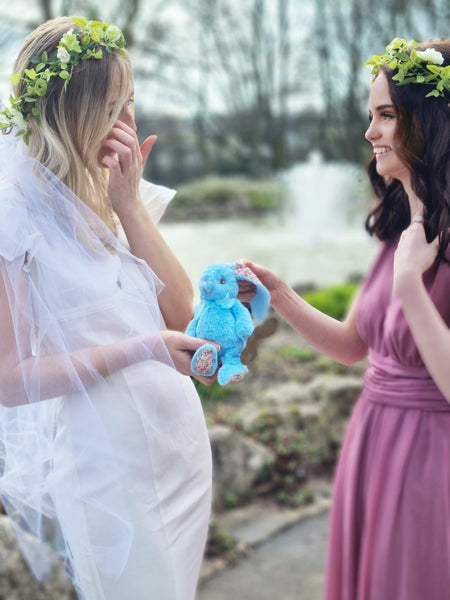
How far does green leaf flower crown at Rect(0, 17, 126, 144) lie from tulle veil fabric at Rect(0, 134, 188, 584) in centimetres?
6

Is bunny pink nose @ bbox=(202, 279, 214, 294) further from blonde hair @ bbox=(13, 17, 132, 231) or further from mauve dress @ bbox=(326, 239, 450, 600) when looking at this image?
mauve dress @ bbox=(326, 239, 450, 600)

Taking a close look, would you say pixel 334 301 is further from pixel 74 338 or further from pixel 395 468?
pixel 74 338

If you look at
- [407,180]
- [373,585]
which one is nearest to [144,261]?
[407,180]

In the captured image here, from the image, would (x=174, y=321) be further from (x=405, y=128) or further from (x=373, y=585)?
(x=373, y=585)

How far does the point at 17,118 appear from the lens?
142cm

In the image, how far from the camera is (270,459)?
385 centimetres

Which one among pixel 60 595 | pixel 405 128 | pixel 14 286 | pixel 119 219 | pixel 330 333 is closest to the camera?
pixel 14 286

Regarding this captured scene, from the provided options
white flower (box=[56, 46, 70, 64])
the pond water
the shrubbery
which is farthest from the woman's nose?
the shrubbery

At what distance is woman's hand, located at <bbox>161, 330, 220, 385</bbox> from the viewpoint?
1413mm

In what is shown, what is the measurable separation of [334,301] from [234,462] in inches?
139

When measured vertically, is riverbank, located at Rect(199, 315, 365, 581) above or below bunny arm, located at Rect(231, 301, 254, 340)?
below

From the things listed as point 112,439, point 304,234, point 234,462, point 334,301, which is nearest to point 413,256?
point 112,439

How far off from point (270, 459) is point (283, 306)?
2188mm

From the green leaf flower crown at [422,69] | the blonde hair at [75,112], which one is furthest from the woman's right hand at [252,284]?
the green leaf flower crown at [422,69]
